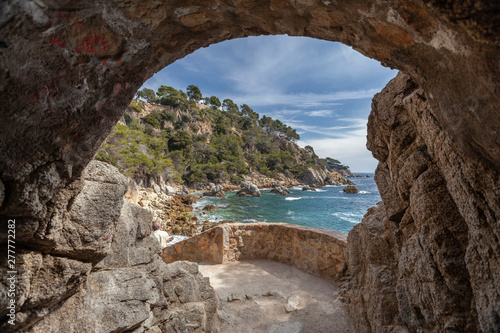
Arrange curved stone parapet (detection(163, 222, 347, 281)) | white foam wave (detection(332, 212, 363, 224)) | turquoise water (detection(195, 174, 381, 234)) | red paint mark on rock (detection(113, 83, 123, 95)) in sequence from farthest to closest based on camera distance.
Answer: white foam wave (detection(332, 212, 363, 224)) → turquoise water (detection(195, 174, 381, 234)) → curved stone parapet (detection(163, 222, 347, 281)) → red paint mark on rock (detection(113, 83, 123, 95))

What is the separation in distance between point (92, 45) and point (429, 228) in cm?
298

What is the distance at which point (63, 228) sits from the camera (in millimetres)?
1810

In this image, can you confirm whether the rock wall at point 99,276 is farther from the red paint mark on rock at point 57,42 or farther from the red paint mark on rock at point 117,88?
the red paint mark on rock at point 57,42

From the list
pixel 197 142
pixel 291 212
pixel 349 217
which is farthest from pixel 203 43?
pixel 197 142

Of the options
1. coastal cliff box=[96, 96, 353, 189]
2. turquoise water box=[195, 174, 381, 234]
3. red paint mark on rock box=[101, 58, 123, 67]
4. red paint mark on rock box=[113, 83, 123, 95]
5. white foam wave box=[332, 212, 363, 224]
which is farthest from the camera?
coastal cliff box=[96, 96, 353, 189]

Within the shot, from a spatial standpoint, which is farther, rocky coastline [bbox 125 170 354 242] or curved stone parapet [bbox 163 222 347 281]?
rocky coastline [bbox 125 170 354 242]

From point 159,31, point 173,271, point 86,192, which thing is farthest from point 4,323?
point 159,31

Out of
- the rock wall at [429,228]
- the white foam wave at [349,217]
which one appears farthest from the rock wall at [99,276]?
the white foam wave at [349,217]

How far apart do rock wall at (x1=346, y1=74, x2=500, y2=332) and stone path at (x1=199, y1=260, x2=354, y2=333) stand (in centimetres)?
106

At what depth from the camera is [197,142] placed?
3812cm

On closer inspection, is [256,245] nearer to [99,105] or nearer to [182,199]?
[99,105]

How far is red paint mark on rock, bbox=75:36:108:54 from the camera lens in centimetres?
143

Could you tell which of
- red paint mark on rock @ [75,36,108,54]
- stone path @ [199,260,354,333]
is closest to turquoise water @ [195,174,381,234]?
stone path @ [199,260,354,333]

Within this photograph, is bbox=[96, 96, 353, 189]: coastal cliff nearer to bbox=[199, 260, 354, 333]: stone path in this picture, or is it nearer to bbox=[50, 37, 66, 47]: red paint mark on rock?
bbox=[199, 260, 354, 333]: stone path
